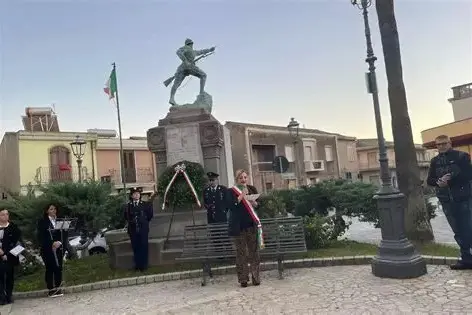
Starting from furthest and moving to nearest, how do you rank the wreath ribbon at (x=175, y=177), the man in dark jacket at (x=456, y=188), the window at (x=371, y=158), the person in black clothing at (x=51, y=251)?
1. the window at (x=371, y=158)
2. the wreath ribbon at (x=175, y=177)
3. the person in black clothing at (x=51, y=251)
4. the man in dark jacket at (x=456, y=188)

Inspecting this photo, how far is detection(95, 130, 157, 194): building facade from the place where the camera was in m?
35.1

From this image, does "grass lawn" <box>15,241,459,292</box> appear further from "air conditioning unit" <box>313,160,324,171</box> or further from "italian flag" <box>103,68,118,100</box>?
"air conditioning unit" <box>313,160,324,171</box>

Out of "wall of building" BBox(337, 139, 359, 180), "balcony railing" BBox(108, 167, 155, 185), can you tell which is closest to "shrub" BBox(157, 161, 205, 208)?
"balcony railing" BBox(108, 167, 155, 185)

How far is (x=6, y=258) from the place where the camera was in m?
6.68

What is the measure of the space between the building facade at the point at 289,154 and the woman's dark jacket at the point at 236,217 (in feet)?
92.5

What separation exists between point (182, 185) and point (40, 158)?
87.6 ft

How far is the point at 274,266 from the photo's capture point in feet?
23.8

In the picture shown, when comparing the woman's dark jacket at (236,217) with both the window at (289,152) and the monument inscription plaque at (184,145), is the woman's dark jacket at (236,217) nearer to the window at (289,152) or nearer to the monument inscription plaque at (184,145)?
the monument inscription plaque at (184,145)

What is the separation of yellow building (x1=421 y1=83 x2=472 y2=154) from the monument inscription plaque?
44.4ft

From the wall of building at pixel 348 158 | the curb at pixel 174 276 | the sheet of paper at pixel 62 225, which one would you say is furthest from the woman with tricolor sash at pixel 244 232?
the wall of building at pixel 348 158

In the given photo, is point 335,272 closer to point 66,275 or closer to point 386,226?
point 386,226

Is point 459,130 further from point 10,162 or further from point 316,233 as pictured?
point 10,162

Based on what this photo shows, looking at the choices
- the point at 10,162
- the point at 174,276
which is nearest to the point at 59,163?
the point at 10,162

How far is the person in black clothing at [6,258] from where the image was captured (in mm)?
6708
